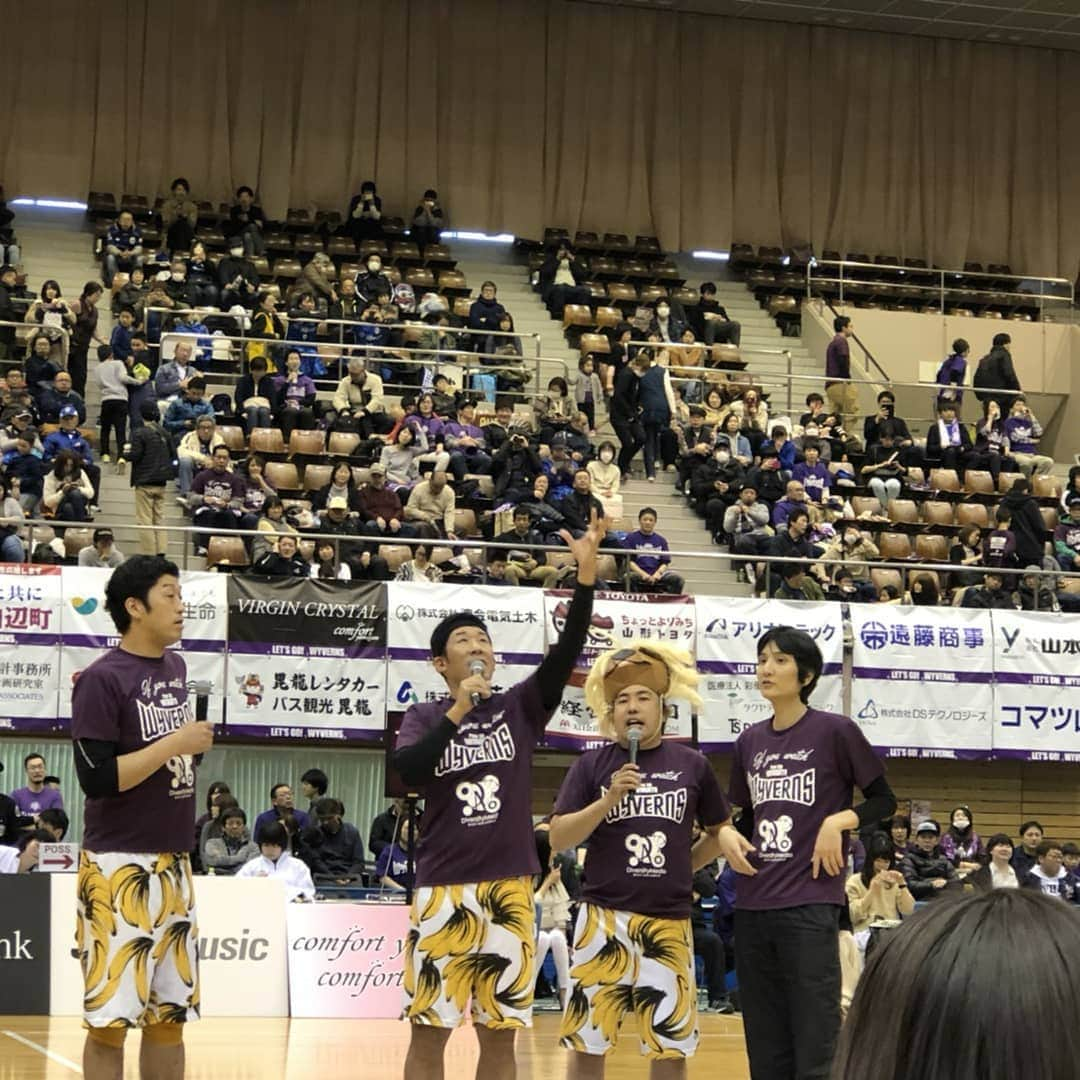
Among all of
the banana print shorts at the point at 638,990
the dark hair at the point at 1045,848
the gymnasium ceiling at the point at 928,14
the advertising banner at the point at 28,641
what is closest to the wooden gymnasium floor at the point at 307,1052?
the banana print shorts at the point at 638,990

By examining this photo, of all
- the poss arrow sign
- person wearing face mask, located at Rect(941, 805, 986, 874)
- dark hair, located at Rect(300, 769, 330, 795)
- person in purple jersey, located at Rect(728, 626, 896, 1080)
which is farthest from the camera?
person wearing face mask, located at Rect(941, 805, 986, 874)

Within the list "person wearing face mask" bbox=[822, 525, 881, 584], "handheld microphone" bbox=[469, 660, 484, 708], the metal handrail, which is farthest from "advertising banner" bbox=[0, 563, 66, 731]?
"handheld microphone" bbox=[469, 660, 484, 708]

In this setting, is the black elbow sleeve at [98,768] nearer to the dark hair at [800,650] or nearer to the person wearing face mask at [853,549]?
the dark hair at [800,650]

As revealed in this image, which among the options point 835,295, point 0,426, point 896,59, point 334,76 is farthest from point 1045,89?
point 0,426

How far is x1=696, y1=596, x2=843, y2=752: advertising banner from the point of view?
17109 mm

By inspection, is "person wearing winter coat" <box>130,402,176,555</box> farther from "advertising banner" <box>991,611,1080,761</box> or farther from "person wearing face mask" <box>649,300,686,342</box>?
"person wearing face mask" <box>649,300,686,342</box>

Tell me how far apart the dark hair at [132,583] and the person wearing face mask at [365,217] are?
71.5 feet

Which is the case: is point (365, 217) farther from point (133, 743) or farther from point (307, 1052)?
point (133, 743)

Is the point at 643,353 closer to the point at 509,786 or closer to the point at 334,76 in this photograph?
the point at 334,76

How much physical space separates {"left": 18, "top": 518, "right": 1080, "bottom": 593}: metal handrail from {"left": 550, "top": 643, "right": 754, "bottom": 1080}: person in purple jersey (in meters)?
9.21

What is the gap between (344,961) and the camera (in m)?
12.3

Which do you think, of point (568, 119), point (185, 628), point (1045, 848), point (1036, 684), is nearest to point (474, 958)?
point (185, 628)

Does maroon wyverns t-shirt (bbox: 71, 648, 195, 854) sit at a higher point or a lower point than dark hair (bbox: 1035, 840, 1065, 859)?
higher

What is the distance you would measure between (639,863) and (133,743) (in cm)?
185
